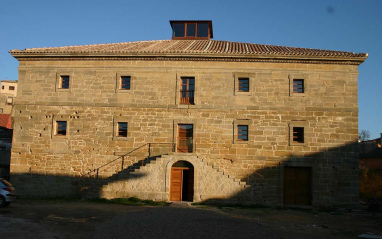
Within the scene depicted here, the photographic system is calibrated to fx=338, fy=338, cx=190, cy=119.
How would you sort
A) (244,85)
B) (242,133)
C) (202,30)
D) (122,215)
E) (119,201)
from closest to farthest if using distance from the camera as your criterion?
(122,215) → (119,201) → (242,133) → (244,85) → (202,30)

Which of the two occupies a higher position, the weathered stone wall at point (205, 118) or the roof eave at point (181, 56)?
the roof eave at point (181, 56)

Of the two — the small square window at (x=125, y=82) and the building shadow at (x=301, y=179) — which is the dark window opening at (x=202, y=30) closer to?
the small square window at (x=125, y=82)

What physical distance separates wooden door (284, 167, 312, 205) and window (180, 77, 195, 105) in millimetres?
6629

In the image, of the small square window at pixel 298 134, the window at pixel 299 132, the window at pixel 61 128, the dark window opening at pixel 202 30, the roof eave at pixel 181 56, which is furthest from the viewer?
the dark window opening at pixel 202 30

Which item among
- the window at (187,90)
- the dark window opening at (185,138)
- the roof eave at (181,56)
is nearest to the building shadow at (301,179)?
the dark window opening at (185,138)

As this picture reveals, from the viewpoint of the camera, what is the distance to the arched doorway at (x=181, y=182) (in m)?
18.2

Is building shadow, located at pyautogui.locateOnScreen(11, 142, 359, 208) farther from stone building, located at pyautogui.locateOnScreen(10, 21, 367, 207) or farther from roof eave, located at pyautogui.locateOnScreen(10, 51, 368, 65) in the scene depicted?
roof eave, located at pyautogui.locateOnScreen(10, 51, 368, 65)

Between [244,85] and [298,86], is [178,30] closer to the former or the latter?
[244,85]

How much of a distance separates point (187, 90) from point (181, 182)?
17.5ft

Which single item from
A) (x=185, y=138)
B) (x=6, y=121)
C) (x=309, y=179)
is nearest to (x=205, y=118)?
(x=185, y=138)

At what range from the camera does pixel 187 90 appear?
19.8m

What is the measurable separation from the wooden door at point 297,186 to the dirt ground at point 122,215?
3.92ft

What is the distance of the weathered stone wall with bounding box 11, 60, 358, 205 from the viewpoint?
18.5 metres

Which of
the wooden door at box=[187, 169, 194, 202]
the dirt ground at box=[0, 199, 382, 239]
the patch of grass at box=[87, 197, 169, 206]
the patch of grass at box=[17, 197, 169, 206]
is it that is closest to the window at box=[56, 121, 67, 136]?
the patch of grass at box=[17, 197, 169, 206]
